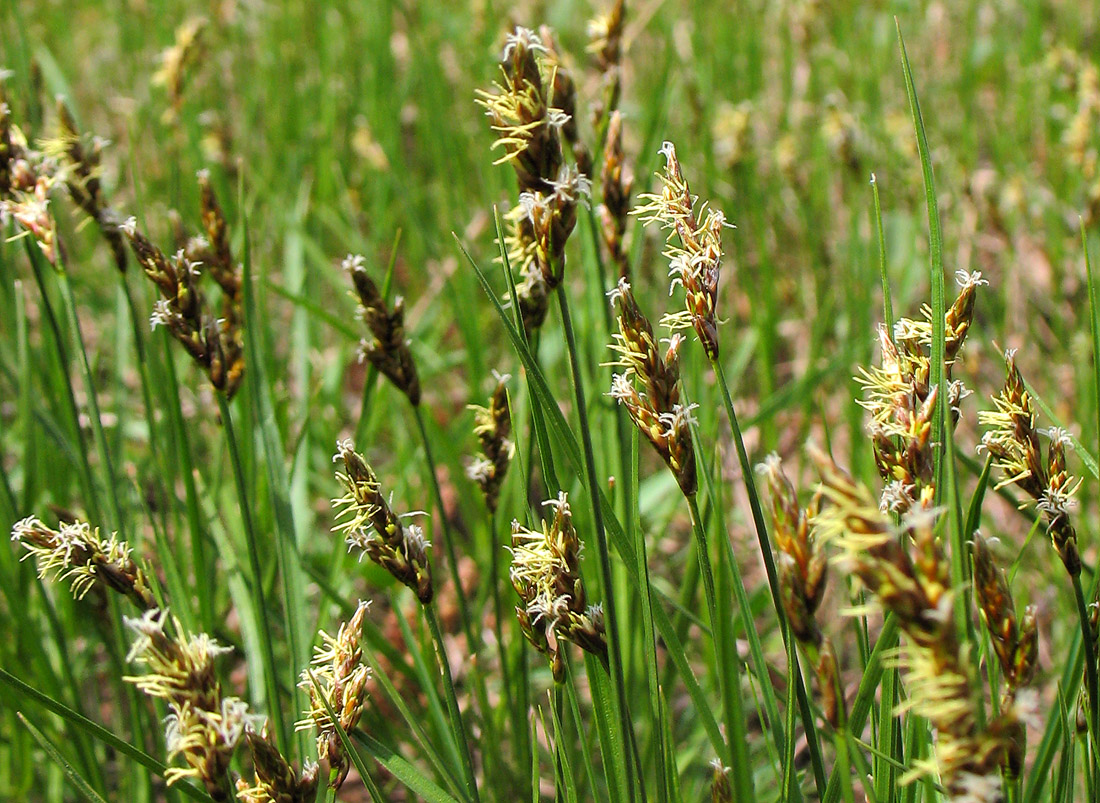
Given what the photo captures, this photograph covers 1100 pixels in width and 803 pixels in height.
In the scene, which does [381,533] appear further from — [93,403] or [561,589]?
[93,403]

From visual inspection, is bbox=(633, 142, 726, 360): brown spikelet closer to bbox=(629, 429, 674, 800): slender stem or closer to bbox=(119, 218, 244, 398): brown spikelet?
bbox=(629, 429, 674, 800): slender stem

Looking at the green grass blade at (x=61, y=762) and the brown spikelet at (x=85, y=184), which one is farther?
the brown spikelet at (x=85, y=184)

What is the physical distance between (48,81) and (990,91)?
394cm

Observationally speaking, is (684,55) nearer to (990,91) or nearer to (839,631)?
(990,91)

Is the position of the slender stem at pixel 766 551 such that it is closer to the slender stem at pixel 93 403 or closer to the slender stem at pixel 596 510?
the slender stem at pixel 596 510

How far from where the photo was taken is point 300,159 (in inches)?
122

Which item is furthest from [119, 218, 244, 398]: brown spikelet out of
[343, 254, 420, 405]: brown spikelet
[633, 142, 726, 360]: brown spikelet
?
[633, 142, 726, 360]: brown spikelet

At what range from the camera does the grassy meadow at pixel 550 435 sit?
88 cm

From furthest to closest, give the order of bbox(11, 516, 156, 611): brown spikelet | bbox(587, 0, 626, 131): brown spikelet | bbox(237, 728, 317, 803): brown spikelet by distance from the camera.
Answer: bbox(587, 0, 626, 131): brown spikelet < bbox(11, 516, 156, 611): brown spikelet < bbox(237, 728, 317, 803): brown spikelet

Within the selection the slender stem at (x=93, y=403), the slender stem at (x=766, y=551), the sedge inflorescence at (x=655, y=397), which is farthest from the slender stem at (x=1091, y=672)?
the slender stem at (x=93, y=403)

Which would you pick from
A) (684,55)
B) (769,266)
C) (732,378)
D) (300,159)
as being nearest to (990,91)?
(684,55)

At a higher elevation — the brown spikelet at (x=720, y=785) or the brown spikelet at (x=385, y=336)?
the brown spikelet at (x=385, y=336)

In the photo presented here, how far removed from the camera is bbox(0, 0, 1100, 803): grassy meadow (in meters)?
0.88

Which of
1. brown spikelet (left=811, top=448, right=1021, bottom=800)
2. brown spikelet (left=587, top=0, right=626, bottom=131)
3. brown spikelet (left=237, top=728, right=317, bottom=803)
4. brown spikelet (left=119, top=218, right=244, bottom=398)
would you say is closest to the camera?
brown spikelet (left=811, top=448, right=1021, bottom=800)
